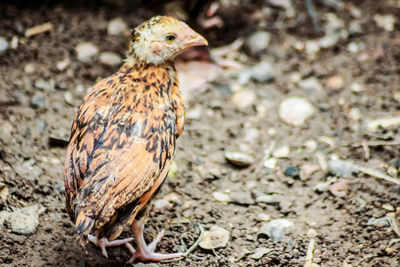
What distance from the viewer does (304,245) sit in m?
3.38

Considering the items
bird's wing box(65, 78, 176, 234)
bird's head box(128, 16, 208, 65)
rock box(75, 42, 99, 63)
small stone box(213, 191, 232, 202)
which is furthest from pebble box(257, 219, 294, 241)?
rock box(75, 42, 99, 63)

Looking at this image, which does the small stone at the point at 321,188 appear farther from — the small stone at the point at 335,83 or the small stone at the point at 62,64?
the small stone at the point at 62,64

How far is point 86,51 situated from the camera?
16.0 feet

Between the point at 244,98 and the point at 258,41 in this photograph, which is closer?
the point at 244,98

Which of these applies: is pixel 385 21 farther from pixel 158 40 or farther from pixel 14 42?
pixel 14 42

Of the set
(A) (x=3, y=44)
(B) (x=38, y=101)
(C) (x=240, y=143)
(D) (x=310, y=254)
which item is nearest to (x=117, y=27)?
(A) (x=3, y=44)

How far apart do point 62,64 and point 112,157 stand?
2.21 meters

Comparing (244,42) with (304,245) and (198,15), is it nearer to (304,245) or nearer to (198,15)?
(198,15)

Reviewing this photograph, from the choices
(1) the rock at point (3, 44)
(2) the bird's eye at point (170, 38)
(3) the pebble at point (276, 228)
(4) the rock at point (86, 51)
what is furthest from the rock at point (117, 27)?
(3) the pebble at point (276, 228)

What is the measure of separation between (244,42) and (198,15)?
0.65 metres

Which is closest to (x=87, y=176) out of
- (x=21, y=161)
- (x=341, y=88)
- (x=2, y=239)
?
(x=2, y=239)

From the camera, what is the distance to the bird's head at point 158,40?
3.48 meters

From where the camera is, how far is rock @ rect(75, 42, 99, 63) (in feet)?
15.8

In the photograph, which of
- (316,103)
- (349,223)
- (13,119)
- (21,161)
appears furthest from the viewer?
(316,103)
